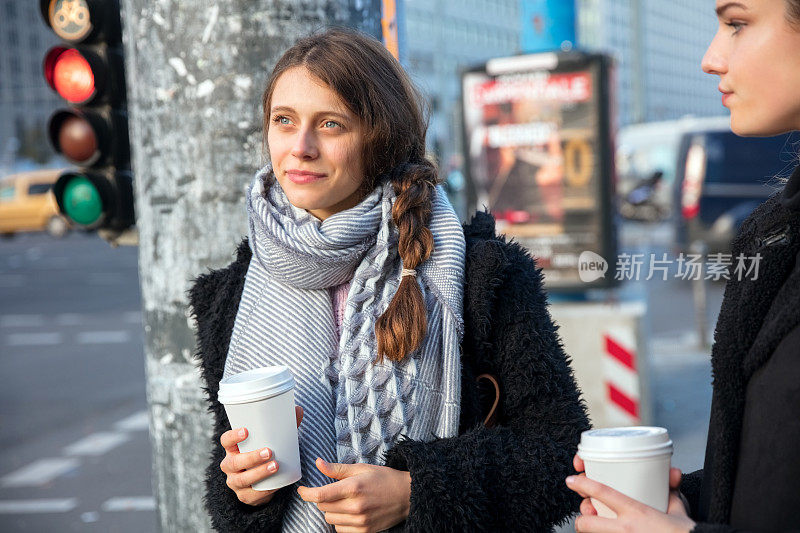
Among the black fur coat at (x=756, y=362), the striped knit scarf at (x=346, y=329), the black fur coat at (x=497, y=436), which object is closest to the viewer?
the black fur coat at (x=756, y=362)

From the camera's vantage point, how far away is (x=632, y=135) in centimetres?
3162

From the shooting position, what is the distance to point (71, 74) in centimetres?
351

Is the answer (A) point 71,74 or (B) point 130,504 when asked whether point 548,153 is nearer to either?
(B) point 130,504

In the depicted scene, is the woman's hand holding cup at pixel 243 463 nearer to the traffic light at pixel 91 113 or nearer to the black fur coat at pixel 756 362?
the black fur coat at pixel 756 362

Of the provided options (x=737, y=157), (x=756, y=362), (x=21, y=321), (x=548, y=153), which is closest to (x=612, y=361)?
(x=548, y=153)

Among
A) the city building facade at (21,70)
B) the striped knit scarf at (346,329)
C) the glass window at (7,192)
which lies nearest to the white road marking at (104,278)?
the glass window at (7,192)

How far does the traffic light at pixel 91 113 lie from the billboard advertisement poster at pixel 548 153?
11.8ft

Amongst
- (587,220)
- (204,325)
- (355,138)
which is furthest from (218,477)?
(587,220)

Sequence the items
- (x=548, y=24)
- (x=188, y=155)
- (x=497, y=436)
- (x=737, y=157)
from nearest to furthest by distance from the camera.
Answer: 1. (x=497, y=436)
2. (x=188, y=155)
3. (x=548, y=24)
4. (x=737, y=157)

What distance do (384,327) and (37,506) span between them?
447 centimetres

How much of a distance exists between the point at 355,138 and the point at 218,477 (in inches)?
33.6

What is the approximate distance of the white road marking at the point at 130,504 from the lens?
556cm

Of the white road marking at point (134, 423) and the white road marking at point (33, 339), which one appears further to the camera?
the white road marking at point (33, 339)

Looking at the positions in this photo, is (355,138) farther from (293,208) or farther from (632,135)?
(632,135)
